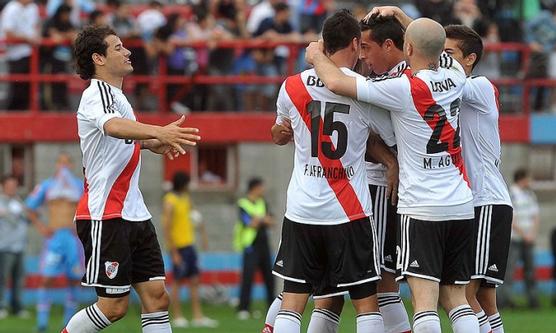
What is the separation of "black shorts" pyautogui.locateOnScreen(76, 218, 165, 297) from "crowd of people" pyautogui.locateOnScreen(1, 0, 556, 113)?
39.4 feet

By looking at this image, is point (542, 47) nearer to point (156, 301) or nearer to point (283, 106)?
point (283, 106)

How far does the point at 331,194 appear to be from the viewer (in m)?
10.7

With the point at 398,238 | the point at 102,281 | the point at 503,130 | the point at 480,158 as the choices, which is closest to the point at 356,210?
the point at 398,238

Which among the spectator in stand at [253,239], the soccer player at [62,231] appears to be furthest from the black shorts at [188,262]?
the soccer player at [62,231]

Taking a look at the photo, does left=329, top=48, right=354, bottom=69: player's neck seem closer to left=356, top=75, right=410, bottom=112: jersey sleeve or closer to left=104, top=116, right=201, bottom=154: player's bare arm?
left=356, top=75, right=410, bottom=112: jersey sleeve

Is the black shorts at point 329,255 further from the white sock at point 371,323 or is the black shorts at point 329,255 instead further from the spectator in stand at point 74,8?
the spectator in stand at point 74,8

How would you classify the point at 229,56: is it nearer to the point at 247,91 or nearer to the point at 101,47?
the point at 247,91

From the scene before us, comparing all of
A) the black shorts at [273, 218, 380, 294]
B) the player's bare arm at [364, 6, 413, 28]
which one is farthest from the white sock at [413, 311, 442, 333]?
the player's bare arm at [364, 6, 413, 28]

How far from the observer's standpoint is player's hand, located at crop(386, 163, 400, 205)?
11008 mm

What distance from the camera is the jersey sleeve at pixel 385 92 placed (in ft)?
34.1

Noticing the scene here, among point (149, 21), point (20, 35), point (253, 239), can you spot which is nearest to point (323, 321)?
point (253, 239)

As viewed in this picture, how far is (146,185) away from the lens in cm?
2488

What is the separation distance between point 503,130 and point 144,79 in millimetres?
6589

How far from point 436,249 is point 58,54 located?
47.1ft
